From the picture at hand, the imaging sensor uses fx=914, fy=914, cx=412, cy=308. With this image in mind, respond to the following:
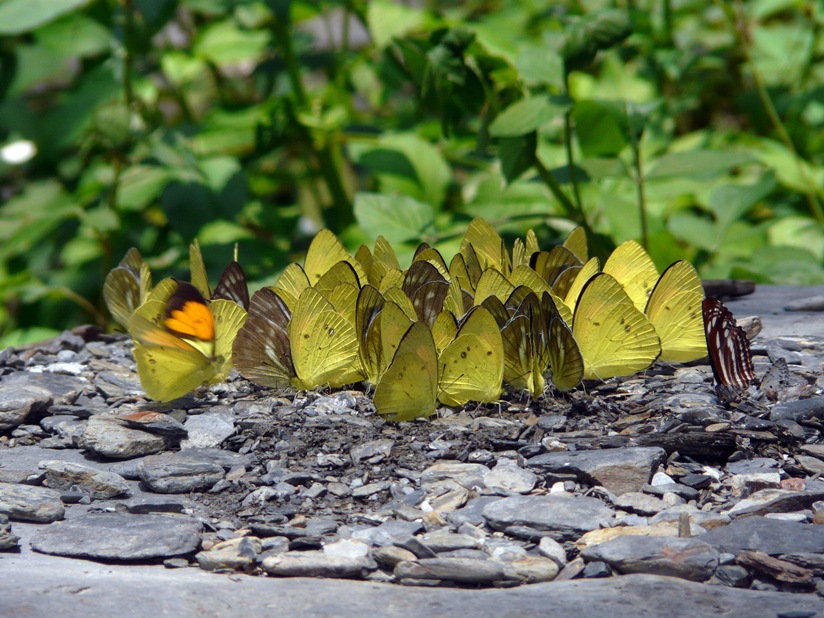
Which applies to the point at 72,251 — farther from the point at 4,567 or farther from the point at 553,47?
the point at 4,567

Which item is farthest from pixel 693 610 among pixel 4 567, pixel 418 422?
pixel 4 567

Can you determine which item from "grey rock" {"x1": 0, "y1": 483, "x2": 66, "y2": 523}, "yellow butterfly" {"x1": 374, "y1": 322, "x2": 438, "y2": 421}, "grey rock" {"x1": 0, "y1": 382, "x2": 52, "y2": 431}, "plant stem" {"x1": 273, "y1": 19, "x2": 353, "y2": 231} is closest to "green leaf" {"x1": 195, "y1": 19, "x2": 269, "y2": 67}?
"plant stem" {"x1": 273, "y1": 19, "x2": 353, "y2": 231}

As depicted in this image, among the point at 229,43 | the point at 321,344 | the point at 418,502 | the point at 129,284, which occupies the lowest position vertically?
the point at 418,502

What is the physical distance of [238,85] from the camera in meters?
5.11

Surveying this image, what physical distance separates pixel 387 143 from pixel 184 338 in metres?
1.84

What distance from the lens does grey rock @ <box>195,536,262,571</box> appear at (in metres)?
1.50

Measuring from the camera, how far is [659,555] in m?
1.43

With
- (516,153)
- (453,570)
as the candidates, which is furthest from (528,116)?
(453,570)

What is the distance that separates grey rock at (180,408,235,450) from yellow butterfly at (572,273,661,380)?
824mm

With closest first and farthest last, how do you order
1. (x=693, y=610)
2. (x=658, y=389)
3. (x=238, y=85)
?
(x=693, y=610)
(x=658, y=389)
(x=238, y=85)

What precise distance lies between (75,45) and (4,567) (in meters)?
2.90

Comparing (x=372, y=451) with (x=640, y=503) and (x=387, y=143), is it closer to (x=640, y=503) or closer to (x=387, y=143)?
(x=640, y=503)

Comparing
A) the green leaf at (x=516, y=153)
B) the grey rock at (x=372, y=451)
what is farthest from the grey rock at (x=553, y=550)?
the green leaf at (x=516, y=153)

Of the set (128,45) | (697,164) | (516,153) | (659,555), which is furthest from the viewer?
(128,45)
